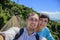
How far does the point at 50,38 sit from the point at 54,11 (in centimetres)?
32

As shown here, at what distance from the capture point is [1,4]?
229 cm

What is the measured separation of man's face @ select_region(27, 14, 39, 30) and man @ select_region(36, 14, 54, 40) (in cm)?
5

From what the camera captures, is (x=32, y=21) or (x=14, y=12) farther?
(x=14, y=12)

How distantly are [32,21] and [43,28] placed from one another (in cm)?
17

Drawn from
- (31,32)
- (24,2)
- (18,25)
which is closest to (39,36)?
(31,32)

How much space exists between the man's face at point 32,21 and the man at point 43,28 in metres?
0.05

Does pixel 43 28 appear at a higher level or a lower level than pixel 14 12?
lower

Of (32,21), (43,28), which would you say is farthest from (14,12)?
(43,28)

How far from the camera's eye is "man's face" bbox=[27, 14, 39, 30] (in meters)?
2.12

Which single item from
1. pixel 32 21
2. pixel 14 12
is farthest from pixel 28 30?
pixel 14 12

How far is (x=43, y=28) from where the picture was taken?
86.7 inches

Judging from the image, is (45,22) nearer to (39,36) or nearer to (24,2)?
(39,36)

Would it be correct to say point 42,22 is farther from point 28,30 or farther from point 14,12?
point 14,12

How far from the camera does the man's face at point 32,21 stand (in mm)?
2119
